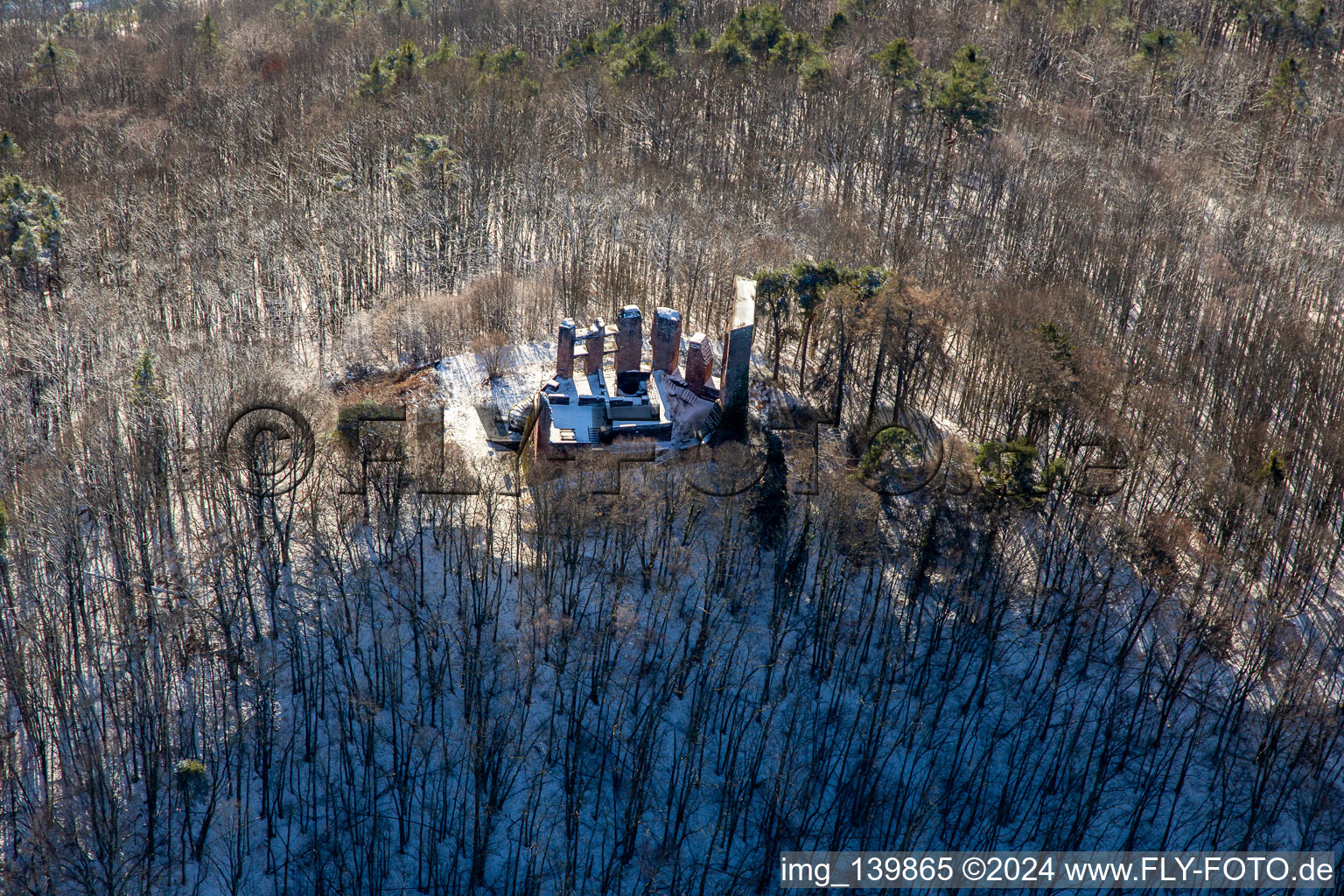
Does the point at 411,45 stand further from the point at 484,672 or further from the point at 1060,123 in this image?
the point at 484,672

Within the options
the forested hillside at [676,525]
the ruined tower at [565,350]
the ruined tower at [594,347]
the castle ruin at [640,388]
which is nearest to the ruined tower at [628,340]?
the castle ruin at [640,388]

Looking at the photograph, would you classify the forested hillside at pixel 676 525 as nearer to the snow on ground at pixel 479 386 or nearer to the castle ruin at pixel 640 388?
the snow on ground at pixel 479 386

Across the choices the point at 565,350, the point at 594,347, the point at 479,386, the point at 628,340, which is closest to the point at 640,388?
the point at 628,340

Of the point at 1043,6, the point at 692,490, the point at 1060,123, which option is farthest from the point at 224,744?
the point at 1043,6

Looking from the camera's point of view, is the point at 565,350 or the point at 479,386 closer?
the point at 565,350

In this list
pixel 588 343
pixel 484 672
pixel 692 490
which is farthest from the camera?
pixel 588 343

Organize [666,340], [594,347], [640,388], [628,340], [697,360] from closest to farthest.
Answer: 1. [640,388]
2. [697,360]
3. [628,340]
4. [594,347]
5. [666,340]

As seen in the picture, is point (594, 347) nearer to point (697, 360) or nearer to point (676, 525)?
point (697, 360)

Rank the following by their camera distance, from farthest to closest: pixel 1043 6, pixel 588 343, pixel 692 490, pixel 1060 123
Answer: pixel 1043 6
pixel 1060 123
pixel 588 343
pixel 692 490
